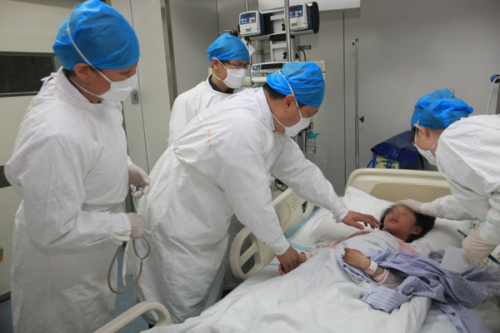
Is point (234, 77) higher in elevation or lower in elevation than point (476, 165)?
higher

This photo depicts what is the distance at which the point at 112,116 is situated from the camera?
1.34 meters

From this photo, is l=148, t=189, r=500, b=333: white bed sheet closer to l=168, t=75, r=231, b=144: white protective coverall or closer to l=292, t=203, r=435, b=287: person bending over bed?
l=292, t=203, r=435, b=287: person bending over bed

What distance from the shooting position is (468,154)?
1.22 m

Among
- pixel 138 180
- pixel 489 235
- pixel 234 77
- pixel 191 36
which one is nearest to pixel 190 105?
pixel 234 77

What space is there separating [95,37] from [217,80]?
5.40ft

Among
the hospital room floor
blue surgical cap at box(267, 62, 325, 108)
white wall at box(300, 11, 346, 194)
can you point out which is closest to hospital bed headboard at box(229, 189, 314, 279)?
blue surgical cap at box(267, 62, 325, 108)

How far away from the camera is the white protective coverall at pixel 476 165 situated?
117 cm

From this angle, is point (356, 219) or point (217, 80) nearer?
point (356, 219)

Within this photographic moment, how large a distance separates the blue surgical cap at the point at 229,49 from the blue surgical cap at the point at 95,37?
1435mm

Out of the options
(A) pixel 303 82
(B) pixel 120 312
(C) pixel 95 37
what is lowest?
(B) pixel 120 312

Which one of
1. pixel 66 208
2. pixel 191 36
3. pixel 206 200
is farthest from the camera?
pixel 191 36

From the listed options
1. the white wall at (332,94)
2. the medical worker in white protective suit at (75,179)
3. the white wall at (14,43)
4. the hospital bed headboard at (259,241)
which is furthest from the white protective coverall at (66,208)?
the white wall at (332,94)

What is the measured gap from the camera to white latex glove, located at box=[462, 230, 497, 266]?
1.34m

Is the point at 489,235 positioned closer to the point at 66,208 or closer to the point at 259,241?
the point at 259,241
